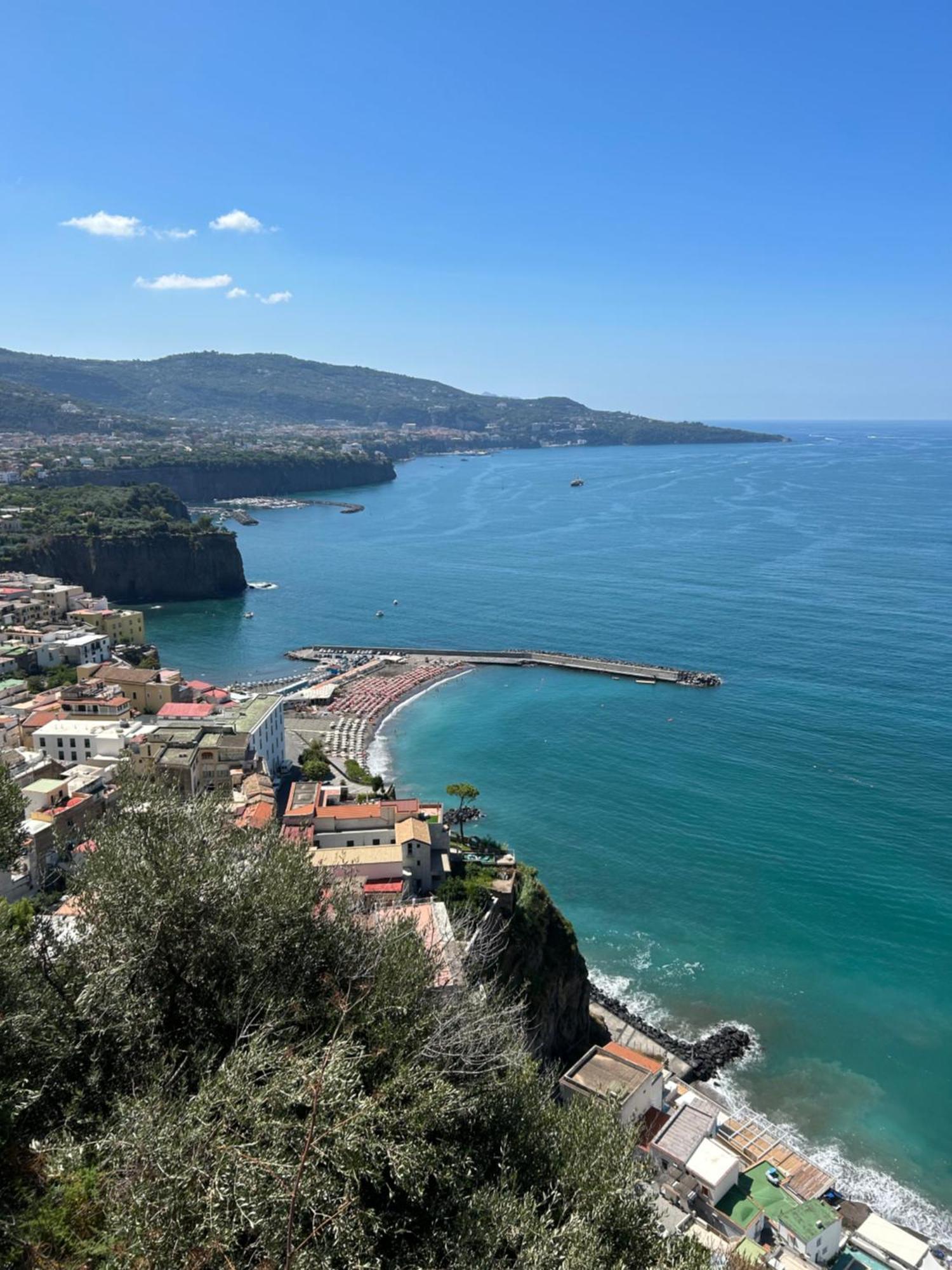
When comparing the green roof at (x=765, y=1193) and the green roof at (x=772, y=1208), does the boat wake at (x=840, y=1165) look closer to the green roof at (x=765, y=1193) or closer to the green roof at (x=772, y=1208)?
the green roof at (x=772, y=1208)

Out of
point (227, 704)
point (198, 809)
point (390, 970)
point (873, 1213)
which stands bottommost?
point (873, 1213)

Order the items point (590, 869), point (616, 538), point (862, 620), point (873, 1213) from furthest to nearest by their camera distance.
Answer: point (616, 538) < point (862, 620) < point (590, 869) < point (873, 1213)

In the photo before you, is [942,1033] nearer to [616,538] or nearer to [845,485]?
[616,538]

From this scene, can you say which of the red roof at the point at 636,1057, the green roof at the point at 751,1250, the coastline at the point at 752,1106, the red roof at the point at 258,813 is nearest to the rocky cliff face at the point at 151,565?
the red roof at the point at 258,813

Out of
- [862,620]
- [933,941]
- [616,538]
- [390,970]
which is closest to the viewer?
[390,970]

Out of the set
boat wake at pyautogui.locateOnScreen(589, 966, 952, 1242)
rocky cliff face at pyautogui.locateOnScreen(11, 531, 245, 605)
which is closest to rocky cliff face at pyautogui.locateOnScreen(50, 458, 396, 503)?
rocky cliff face at pyautogui.locateOnScreen(11, 531, 245, 605)

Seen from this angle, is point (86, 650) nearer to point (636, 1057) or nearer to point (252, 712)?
point (252, 712)

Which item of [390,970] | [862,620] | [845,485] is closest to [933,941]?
[390,970]
